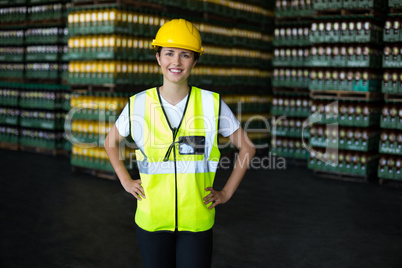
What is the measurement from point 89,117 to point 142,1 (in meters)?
2.50

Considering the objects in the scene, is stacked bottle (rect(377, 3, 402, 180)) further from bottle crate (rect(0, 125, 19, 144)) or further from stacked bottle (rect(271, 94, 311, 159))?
bottle crate (rect(0, 125, 19, 144))

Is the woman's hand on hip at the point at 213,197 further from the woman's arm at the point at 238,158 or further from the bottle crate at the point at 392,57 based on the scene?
the bottle crate at the point at 392,57

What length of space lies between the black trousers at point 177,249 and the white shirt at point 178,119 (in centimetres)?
55

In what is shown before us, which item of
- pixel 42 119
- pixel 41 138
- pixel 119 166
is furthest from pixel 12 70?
pixel 119 166

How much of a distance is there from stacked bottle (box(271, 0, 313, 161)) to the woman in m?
9.57

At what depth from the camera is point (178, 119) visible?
260cm

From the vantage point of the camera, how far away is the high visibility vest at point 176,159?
2.52m

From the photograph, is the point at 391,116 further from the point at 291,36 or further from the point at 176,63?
the point at 176,63

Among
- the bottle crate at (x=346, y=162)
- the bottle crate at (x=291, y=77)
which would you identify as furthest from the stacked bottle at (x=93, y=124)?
the bottle crate at (x=291, y=77)

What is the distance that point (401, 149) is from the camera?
931 cm

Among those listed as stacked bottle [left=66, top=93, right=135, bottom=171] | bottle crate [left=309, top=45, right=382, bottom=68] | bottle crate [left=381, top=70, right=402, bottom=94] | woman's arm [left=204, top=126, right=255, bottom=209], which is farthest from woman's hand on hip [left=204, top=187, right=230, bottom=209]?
bottle crate [left=309, top=45, right=382, bottom=68]

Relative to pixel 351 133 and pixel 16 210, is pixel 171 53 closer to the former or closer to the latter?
pixel 16 210

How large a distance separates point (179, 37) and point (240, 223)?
4.67 meters

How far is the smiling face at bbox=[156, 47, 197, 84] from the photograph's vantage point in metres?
2.55
